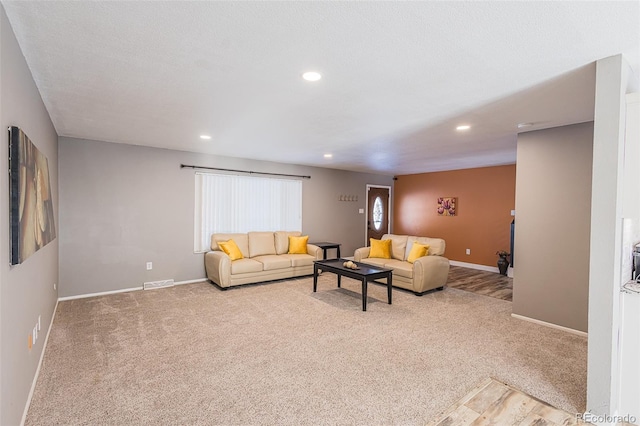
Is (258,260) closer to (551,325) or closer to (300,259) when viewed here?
(300,259)

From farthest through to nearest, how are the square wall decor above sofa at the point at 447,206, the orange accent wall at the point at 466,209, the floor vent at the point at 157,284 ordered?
1. the square wall decor above sofa at the point at 447,206
2. the orange accent wall at the point at 466,209
3. the floor vent at the point at 157,284

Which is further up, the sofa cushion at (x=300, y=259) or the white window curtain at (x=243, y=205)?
the white window curtain at (x=243, y=205)

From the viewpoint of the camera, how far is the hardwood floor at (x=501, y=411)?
208 centimetres

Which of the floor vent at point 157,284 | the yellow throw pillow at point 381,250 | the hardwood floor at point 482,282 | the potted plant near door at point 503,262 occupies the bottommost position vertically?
the hardwood floor at point 482,282

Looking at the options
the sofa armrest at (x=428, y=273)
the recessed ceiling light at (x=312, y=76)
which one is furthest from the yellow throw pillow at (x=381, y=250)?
the recessed ceiling light at (x=312, y=76)

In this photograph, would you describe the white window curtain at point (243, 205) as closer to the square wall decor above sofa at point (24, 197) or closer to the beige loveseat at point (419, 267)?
the beige loveseat at point (419, 267)

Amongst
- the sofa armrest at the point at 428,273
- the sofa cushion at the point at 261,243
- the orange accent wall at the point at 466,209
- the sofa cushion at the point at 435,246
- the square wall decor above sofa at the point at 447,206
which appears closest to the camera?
the sofa armrest at the point at 428,273

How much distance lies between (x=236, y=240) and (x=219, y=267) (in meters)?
0.90

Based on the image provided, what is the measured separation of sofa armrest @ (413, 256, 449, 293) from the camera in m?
4.90

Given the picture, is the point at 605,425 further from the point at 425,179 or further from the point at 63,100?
the point at 425,179

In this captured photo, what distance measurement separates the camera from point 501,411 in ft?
7.18

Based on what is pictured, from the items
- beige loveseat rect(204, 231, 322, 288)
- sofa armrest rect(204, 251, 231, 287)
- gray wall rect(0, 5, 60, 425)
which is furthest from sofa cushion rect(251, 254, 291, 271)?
gray wall rect(0, 5, 60, 425)

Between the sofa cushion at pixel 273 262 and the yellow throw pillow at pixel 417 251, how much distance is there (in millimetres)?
2186

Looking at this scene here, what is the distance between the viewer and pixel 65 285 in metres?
4.58
